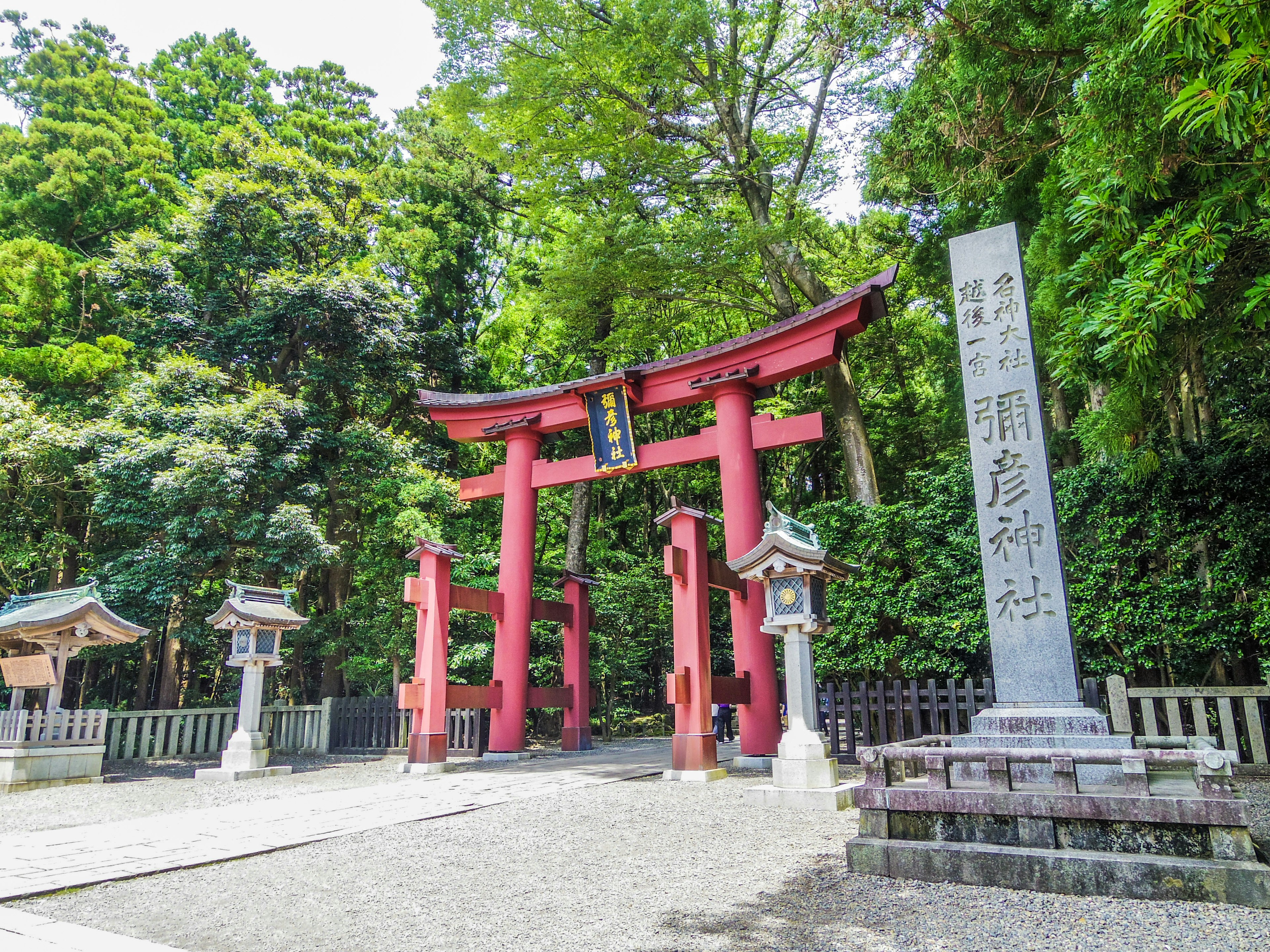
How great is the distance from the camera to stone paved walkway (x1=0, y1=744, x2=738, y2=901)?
4.47m

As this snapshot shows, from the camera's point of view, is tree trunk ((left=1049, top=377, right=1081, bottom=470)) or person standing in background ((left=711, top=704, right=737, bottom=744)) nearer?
tree trunk ((left=1049, top=377, right=1081, bottom=470))

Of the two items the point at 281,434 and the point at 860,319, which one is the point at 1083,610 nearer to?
the point at 860,319

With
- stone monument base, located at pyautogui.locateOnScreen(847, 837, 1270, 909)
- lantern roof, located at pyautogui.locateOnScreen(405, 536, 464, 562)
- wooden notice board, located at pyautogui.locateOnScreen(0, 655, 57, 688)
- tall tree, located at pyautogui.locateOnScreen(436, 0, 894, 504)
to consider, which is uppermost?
tall tree, located at pyautogui.locateOnScreen(436, 0, 894, 504)

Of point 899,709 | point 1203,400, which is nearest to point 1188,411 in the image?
point 1203,400

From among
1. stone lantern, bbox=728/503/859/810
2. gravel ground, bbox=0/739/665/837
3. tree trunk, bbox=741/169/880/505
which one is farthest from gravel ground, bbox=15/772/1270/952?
tree trunk, bbox=741/169/880/505

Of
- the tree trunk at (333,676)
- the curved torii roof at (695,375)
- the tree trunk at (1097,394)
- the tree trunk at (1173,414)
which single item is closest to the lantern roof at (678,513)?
the curved torii roof at (695,375)

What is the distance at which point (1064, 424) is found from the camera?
1217 cm

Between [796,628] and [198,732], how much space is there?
11.3 meters

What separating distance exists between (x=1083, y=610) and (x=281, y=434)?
1302cm

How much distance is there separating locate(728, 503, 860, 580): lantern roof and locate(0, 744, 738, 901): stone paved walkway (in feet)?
9.65

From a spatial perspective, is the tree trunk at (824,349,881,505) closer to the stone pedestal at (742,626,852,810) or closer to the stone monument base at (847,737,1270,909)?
the stone pedestal at (742,626,852,810)

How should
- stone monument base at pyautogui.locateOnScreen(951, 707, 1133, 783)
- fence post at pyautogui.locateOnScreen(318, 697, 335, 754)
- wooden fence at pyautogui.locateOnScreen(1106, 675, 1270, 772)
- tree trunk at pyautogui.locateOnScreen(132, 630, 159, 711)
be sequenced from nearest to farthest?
stone monument base at pyautogui.locateOnScreen(951, 707, 1133, 783) → wooden fence at pyautogui.locateOnScreen(1106, 675, 1270, 772) → fence post at pyautogui.locateOnScreen(318, 697, 335, 754) → tree trunk at pyautogui.locateOnScreen(132, 630, 159, 711)

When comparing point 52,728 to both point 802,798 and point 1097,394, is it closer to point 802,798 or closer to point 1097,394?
point 802,798

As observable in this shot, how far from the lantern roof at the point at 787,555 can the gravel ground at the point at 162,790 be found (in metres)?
4.81
